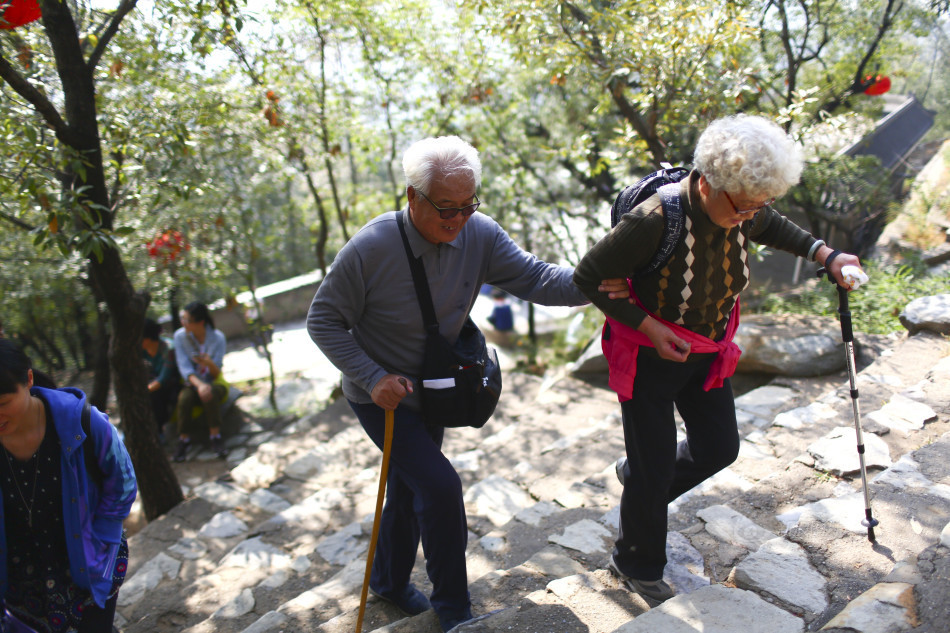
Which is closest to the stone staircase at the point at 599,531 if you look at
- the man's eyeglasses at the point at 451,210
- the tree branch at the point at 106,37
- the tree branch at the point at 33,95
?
the man's eyeglasses at the point at 451,210

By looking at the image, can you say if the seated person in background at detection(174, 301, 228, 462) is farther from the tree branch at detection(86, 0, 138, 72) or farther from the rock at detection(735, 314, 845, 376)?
the rock at detection(735, 314, 845, 376)

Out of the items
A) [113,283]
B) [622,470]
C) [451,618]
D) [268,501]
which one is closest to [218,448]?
[268,501]

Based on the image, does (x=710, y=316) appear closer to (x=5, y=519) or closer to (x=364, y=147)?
(x=5, y=519)

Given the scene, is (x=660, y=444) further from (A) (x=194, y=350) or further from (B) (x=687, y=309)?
(A) (x=194, y=350)

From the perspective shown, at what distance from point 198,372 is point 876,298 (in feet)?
18.8

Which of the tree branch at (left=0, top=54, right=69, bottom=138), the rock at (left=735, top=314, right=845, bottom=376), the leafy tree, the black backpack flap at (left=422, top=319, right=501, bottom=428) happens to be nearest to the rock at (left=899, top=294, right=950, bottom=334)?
the rock at (left=735, top=314, right=845, bottom=376)

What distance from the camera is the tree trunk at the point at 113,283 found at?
386cm

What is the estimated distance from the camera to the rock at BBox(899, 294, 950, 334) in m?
4.33

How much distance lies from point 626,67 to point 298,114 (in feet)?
11.6

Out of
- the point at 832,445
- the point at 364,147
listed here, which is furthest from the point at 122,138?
the point at 832,445

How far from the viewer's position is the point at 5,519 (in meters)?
2.20

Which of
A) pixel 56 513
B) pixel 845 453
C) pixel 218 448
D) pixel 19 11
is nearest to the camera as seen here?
pixel 56 513

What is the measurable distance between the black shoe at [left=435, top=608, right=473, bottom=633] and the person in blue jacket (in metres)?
1.17

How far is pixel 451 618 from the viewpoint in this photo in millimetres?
2443
